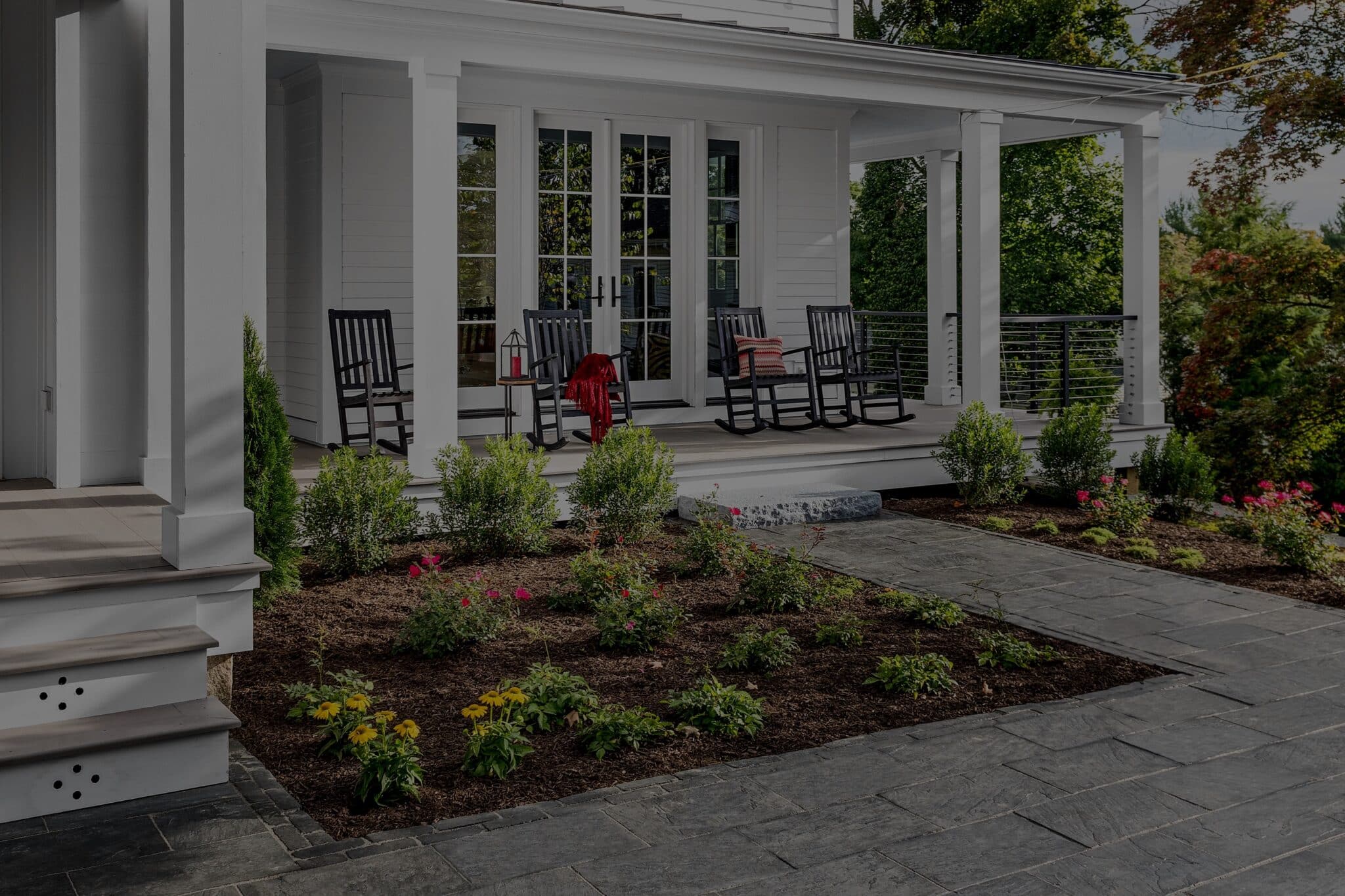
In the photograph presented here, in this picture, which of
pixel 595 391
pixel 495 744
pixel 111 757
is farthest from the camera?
pixel 595 391

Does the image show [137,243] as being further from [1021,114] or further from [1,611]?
[1021,114]

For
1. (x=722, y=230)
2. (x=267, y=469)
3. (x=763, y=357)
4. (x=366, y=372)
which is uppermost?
(x=722, y=230)

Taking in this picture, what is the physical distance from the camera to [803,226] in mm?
10180

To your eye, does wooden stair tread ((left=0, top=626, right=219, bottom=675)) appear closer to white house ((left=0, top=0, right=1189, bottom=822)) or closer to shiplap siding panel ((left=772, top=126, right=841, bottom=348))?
white house ((left=0, top=0, right=1189, bottom=822))

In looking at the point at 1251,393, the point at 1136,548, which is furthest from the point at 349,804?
the point at 1251,393

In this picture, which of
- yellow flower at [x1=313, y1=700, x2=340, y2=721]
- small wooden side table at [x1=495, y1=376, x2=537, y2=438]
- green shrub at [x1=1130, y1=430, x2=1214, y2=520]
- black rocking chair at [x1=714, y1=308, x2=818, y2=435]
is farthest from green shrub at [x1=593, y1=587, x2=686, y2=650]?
green shrub at [x1=1130, y1=430, x2=1214, y2=520]

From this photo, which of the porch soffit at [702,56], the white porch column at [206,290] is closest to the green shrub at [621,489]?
the porch soffit at [702,56]

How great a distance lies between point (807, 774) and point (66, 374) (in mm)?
3789

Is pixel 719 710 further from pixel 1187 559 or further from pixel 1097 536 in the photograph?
pixel 1097 536

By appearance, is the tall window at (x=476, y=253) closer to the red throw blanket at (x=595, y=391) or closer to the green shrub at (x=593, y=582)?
the red throw blanket at (x=595, y=391)

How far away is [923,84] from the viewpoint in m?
8.66

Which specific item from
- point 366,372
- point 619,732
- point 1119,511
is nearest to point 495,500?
point 366,372

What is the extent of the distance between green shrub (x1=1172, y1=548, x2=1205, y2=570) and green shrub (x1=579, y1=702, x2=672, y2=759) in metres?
3.76

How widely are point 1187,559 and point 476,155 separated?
5.33 meters
